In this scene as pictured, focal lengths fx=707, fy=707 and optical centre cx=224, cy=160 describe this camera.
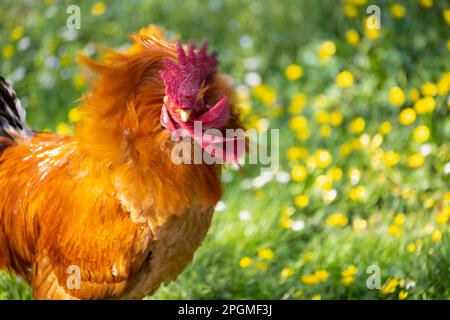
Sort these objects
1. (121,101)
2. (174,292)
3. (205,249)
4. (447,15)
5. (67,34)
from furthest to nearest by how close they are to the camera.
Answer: (67,34), (447,15), (205,249), (174,292), (121,101)

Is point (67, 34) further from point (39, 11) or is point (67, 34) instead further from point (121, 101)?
point (121, 101)

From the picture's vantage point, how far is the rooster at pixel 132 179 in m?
2.95

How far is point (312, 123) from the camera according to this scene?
5.25 m

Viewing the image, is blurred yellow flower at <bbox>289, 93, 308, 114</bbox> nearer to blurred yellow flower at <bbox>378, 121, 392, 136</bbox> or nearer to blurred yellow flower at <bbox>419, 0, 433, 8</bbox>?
blurred yellow flower at <bbox>378, 121, 392, 136</bbox>

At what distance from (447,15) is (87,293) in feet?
10.6

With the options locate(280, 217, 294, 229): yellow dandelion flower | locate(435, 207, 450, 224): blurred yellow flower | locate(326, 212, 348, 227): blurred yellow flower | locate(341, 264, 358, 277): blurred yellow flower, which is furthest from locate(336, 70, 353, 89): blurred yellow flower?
locate(341, 264, 358, 277): blurred yellow flower

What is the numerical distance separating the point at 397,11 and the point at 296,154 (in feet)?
4.35

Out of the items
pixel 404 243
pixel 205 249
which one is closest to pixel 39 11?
pixel 205 249

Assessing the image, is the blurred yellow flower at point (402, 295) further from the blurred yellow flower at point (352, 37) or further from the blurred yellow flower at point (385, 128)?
the blurred yellow flower at point (352, 37)

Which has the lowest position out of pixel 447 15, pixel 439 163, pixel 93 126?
pixel 439 163

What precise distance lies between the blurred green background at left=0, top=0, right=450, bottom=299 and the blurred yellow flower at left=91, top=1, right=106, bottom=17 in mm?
12

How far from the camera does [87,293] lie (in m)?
3.10

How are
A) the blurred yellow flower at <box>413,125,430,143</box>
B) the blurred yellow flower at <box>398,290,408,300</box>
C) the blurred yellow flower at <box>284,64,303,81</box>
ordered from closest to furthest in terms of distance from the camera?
1. the blurred yellow flower at <box>398,290,408,300</box>
2. the blurred yellow flower at <box>413,125,430,143</box>
3. the blurred yellow flower at <box>284,64,303,81</box>

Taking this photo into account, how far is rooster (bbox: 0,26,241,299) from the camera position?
2.95 m
